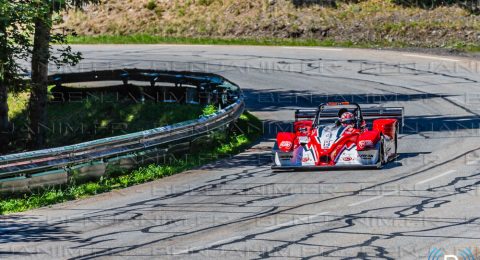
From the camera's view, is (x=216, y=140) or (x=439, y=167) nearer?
(x=439, y=167)

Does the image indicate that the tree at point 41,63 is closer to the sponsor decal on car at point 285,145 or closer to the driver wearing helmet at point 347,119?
the sponsor decal on car at point 285,145

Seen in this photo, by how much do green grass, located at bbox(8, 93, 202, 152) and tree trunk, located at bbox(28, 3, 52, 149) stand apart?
130cm

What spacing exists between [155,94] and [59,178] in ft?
37.2

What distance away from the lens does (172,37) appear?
1741 inches

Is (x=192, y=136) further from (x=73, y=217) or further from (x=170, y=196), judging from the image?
(x=73, y=217)

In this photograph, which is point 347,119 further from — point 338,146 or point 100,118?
point 100,118

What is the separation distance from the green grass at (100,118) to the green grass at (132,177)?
14.6ft

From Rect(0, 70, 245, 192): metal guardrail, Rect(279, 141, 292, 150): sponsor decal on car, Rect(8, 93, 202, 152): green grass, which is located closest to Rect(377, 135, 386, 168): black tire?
Rect(279, 141, 292, 150): sponsor decal on car

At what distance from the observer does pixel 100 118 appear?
29875 millimetres

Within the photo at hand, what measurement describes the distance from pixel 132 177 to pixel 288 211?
462 cm

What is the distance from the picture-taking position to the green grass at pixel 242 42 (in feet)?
127

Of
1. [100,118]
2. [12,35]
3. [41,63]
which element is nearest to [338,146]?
[12,35]

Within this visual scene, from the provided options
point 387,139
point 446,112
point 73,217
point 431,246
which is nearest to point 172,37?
point 446,112

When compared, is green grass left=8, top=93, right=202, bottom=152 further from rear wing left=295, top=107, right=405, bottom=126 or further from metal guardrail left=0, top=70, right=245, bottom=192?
rear wing left=295, top=107, right=405, bottom=126
